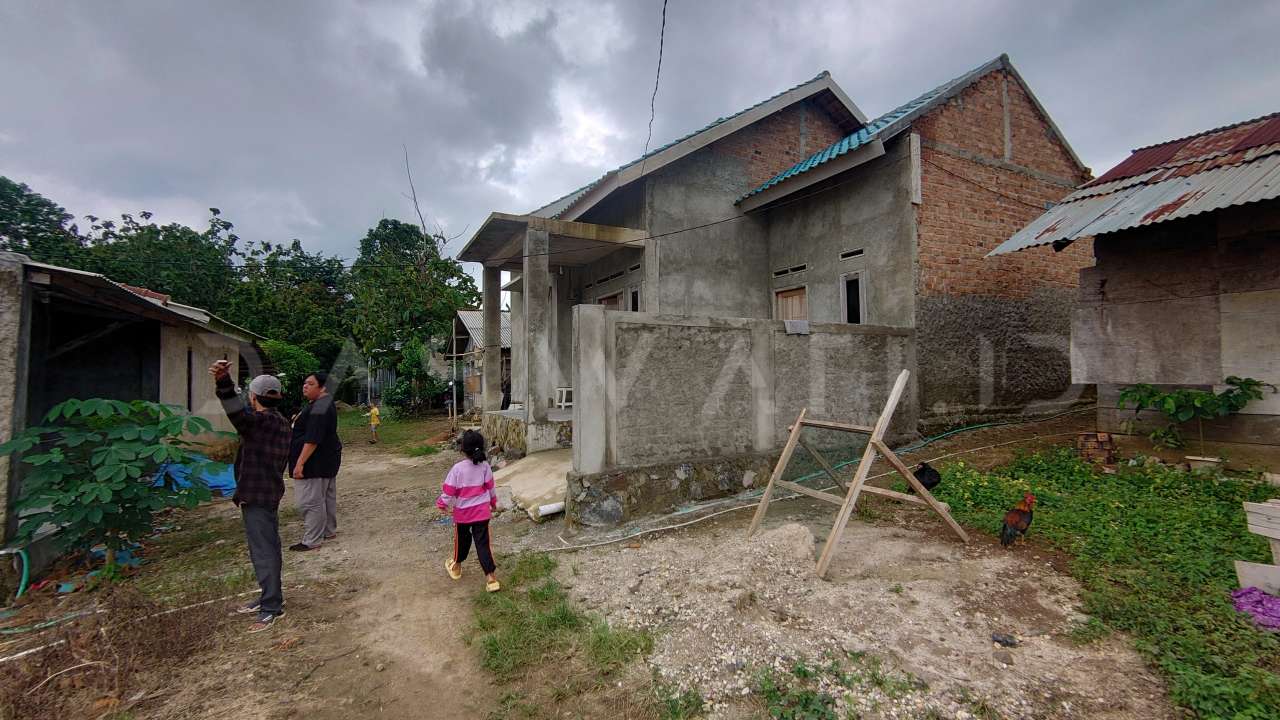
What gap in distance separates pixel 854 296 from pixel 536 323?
4.80 m

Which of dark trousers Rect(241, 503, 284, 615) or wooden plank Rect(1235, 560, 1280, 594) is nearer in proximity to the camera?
wooden plank Rect(1235, 560, 1280, 594)

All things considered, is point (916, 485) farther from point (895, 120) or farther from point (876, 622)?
point (895, 120)

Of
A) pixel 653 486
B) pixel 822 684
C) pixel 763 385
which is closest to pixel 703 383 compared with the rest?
pixel 763 385

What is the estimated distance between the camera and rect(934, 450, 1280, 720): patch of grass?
2.48 meters

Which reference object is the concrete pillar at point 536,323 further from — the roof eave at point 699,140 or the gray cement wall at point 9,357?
the gray cement wall at point 9,357

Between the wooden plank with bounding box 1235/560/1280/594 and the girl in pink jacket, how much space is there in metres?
4.70

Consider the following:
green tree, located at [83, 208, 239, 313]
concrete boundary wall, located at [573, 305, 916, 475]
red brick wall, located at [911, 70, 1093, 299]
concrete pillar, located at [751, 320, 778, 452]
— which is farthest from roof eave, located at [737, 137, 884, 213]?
green tree, located at [83, 208, 239, 313]

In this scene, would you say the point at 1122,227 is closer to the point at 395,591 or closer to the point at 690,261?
the point at 690,261

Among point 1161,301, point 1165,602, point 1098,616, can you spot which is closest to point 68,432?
point 1098,616

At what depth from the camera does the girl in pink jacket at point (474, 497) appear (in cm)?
394

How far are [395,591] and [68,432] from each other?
2.81 metres

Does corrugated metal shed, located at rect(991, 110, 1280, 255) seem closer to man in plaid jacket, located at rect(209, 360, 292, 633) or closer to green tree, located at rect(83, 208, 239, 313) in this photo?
man in plaid jacket, located at rect(209, 360, 292, 633)

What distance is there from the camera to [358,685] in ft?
9.12

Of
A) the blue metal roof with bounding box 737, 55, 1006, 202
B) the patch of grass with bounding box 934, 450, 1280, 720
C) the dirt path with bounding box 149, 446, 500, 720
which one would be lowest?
the dirt path with bounding box 149, 446, 500, 720
